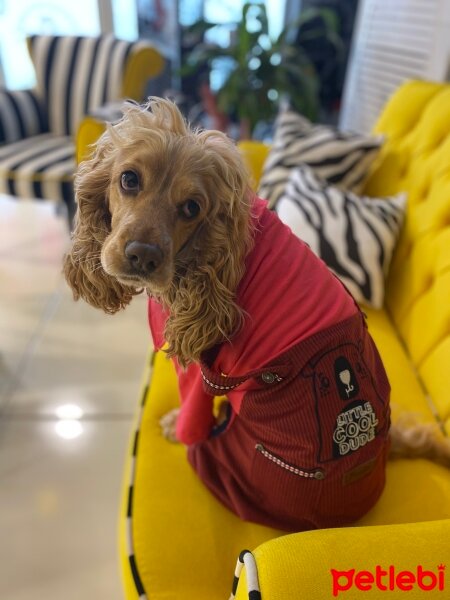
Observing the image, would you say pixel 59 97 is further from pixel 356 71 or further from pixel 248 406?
pixel 248 406

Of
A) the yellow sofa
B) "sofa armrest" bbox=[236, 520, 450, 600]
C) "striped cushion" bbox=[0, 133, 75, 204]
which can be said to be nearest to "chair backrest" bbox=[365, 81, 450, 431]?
the yellow sofa

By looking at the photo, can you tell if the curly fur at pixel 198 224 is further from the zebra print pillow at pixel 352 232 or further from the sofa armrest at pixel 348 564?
the zebra print pillow at pixel 352 232

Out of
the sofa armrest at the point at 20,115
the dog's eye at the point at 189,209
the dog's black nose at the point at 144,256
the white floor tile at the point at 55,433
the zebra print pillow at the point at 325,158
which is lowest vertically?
the white floor tile at the point at 55,433

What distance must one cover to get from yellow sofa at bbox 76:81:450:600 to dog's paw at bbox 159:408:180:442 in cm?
1

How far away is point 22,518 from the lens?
→ 113 centimetres

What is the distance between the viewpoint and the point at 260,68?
2723 mm

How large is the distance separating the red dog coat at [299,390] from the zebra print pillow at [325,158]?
71 centimetres

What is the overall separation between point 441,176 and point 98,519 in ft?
4.17

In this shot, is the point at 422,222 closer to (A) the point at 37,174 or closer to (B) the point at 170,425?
(B) the point at 170,425

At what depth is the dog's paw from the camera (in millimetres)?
935

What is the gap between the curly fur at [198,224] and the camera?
2.15 ft

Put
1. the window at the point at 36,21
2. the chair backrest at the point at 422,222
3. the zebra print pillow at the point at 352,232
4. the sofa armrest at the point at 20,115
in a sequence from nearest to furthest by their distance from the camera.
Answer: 1. the chair backrest at the point at 422,222
2. the zebra print pillow at the point at 352,232
3. the sofa armrest at the point at 20,115
4. the window at the point at 36,21

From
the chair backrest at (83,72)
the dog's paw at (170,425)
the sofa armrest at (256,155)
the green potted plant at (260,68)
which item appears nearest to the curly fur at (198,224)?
the dog's paw at (170,425)

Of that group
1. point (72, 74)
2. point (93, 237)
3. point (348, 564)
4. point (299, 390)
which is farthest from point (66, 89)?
point (348, 564)
